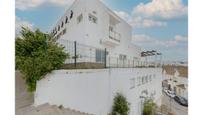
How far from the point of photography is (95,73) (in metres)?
3.20

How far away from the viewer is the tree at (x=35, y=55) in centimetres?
239

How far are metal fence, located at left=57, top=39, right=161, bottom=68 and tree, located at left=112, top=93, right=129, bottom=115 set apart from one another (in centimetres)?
56

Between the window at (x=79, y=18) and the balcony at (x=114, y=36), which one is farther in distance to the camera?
the balcony at (x=114, y=36)

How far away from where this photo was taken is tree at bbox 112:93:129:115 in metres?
3.52

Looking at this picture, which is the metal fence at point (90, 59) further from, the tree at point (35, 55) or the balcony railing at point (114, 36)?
the balcony railing at point (114, 36)

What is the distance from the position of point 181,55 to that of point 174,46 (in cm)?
26

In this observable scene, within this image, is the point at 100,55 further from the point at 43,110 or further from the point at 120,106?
the point at 43,110

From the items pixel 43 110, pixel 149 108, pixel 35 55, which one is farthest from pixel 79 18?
pixel 43 110

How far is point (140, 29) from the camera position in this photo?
7.87 ft

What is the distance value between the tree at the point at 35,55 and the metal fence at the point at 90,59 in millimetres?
181

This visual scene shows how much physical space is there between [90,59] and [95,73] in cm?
42

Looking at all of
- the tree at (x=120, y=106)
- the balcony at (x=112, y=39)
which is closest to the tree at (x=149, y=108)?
the tree at (x=120, y=106)
